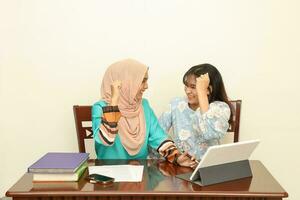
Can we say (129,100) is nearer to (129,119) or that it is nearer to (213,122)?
(129,119)

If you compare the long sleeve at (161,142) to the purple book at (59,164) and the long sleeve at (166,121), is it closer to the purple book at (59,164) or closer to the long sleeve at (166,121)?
the long sleeve at (166,121)

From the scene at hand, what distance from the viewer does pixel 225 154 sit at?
4.72 feet

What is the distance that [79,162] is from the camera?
147 cm

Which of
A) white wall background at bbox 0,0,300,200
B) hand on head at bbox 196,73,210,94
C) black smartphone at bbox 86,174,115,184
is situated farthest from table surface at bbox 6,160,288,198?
white wall background at bbox 0,0,300,200

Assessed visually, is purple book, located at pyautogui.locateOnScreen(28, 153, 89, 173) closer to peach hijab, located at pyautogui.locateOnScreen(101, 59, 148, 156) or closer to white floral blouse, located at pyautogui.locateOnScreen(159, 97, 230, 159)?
peach hijab, located at pyautogui.locateOnScreen(101, 59, 148, 156)

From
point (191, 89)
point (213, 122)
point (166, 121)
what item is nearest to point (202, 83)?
point (191, 89)

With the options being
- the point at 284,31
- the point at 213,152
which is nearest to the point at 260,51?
the point at 284,31

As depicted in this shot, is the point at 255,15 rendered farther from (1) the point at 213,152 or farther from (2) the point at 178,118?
(1) the point at 213,152

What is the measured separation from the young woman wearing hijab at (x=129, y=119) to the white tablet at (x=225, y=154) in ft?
1.19

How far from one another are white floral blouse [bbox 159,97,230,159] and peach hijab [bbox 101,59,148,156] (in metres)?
0.23

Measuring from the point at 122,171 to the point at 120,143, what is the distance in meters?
0.33

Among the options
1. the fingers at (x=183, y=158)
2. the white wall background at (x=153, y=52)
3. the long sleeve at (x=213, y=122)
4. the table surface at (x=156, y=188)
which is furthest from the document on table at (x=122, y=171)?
the white wall background at (x=153, y=52)

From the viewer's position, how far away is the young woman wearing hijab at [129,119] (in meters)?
1.85

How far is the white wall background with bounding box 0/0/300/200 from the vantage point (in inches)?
92.4
